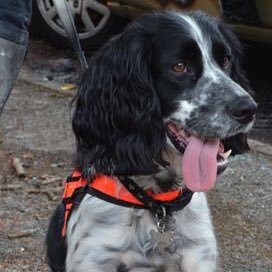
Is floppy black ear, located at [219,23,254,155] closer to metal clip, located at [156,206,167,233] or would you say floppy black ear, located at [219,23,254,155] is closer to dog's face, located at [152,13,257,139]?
dog's face, located at [152,13,257,139]

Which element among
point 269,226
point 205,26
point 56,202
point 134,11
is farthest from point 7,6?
point 134,11

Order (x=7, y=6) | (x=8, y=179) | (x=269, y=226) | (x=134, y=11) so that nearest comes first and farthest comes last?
1. (x=7, y=6)
2. (x=269, y=226)
3. (x=8, y=179)
4. (x=134, y=11)

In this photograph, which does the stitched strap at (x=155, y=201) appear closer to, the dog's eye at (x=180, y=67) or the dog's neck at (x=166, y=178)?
the dog's neck at (x=166, y=178)

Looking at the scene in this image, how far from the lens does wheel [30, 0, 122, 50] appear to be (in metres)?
7.02

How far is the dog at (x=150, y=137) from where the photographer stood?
10.8 feet

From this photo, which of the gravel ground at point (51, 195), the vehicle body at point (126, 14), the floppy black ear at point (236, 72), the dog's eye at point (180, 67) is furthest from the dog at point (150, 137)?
the vehicle body at point (126, 14)

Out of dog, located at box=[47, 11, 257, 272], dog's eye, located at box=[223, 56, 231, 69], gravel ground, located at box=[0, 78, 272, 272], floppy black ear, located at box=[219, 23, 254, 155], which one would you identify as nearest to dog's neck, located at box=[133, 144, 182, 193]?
dog, located at box=[47, 11, 257, 272]

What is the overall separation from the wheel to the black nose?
3.97m

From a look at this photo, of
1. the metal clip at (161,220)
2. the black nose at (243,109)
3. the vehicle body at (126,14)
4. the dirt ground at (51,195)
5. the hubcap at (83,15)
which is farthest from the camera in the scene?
the hubcap at (83,15)

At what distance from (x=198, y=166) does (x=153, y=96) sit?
0.36 metres

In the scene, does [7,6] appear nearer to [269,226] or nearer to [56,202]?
[56,202]

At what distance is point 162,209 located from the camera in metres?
3.38

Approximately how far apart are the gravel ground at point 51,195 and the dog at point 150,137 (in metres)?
1.00

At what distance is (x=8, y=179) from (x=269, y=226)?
1.69 meters
